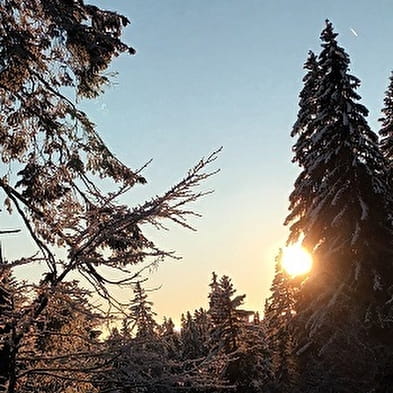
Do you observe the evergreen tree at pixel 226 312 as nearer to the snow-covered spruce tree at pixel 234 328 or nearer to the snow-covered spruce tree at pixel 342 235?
the snow-covered spruce tree at pixel 234 328

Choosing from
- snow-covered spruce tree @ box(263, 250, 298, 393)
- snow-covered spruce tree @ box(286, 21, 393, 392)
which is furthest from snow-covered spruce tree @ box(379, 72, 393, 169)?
snow-covered spruce tree @ box(263, 250, 298, 393)

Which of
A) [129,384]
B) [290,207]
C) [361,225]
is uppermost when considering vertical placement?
[290,207]

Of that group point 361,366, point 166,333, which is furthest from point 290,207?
point 166,333

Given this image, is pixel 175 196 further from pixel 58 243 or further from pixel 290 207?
pixel 290 207

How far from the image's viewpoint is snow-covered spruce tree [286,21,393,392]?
44.0ft

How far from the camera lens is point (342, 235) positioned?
14.7 meters

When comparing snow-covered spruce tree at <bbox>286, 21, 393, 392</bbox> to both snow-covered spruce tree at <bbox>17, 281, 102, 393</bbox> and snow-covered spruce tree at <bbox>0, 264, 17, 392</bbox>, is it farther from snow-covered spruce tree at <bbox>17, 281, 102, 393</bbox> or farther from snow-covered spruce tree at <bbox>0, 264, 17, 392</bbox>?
snow-covered spruce tree at <bbox>0, 264, 17, 392</bbox>

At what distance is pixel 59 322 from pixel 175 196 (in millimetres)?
1833

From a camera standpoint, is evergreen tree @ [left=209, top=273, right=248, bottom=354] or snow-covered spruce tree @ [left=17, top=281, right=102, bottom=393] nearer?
snow-covered spruce tree @ [left=17, top=281, right=102, bottom=393]

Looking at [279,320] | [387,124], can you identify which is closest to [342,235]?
[387,124]

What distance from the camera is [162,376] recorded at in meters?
4.33

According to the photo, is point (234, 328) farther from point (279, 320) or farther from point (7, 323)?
point (7, 323)

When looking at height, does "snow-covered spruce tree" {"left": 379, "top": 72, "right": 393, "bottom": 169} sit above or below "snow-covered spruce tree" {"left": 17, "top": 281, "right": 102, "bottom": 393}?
above

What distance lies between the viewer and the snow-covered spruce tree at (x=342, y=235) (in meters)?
13.4
